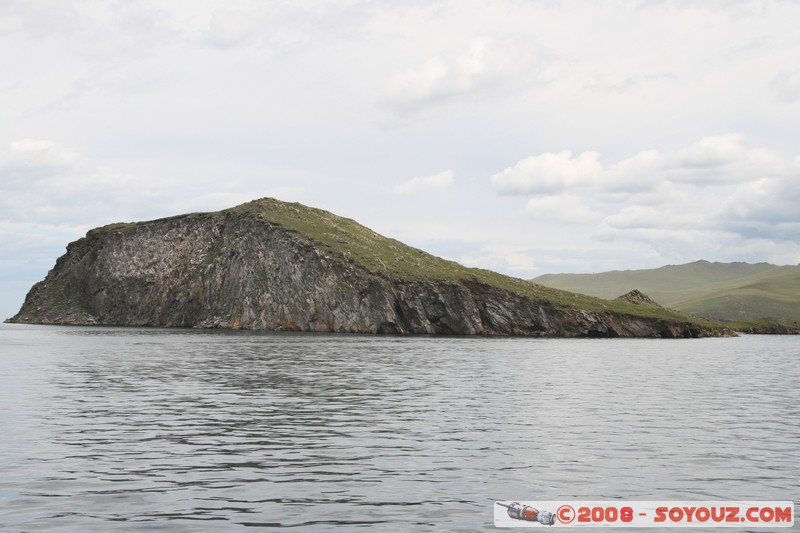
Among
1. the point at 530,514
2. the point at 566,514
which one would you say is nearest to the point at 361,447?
the point at 530,514

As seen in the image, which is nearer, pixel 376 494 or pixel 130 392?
pixel 376 494

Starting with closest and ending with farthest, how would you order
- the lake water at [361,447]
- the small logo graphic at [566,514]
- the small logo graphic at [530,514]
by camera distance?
the small logo graphic at [530,514] < the small logo graphic at [566,514] < the lake water at [361,447]

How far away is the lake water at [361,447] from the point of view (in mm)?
22734

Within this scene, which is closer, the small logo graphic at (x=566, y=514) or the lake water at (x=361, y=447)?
the small logo graphic at (x=566, y=514)

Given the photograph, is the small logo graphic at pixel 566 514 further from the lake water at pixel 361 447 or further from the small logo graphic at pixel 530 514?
the lake water at pixel 361 447

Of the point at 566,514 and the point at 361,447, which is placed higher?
the point at 361,447

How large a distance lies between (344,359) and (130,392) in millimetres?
40201

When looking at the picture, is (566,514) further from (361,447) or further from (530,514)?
(361,447)

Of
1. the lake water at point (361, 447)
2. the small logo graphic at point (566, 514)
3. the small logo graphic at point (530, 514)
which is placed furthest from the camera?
the lake water at point (361, 447)

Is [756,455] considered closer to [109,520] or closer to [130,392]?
[109,520]

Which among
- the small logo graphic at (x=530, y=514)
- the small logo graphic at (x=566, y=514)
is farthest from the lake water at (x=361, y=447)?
the small logo graphic at (x=566, y=514)

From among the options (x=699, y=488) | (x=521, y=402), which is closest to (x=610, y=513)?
(x=699, y=488)

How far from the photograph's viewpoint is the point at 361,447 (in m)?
32.9

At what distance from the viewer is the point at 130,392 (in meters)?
53.6
